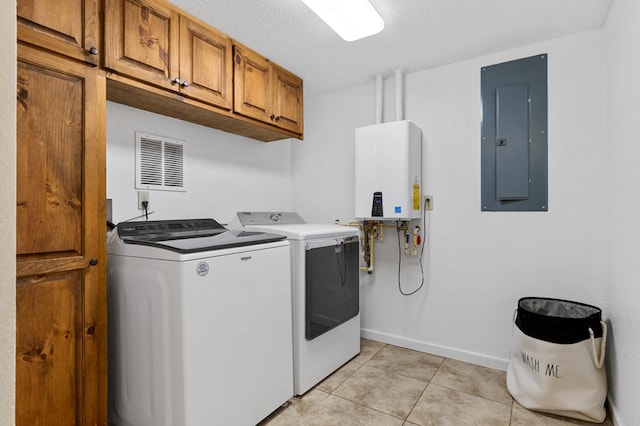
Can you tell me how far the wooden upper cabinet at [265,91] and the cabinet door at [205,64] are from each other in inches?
3.2

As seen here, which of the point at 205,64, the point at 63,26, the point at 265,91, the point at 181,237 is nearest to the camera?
the point at 63,26

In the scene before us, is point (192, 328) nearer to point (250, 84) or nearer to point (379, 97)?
point (250, 84)

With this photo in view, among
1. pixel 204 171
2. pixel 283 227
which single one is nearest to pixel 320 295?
pixel 283 227

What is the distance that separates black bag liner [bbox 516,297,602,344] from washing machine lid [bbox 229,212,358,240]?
48.7 inches

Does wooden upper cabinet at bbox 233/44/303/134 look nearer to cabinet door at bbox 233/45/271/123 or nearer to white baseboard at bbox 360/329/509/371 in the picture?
cabinet door at bbox 233/45/271/123

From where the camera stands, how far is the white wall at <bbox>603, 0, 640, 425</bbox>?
151 cm

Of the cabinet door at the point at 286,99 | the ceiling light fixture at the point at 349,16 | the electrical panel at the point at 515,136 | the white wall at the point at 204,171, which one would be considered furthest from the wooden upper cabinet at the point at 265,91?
the electrical panel at the point at 515,136

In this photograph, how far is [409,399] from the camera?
6.91 feet

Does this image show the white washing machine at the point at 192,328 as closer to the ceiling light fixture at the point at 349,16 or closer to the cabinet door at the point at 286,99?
the cabinet door at the point at 286,99

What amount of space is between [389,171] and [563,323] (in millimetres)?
1430

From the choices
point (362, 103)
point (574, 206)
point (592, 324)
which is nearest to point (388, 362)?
point (592, 324)

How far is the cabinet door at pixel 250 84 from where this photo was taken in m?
2.31

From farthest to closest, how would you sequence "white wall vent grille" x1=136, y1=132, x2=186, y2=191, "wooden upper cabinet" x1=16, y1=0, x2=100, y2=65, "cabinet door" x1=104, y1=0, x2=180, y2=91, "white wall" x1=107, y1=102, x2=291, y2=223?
"white wall vent grille" x1=136, y1=132, x2=186, y2=191
"white wall" x1=107, y1=102, x2=291, y2=223
"cabinet door" x1=104, y1=0, x2=180, y2=91
"wooden upper cabinet" x1=16, y1=0, x2=100, y2=65

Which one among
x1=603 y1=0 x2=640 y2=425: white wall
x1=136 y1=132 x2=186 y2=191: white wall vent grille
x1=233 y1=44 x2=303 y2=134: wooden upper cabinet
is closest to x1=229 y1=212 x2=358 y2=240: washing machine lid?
x1=136 y1=132 x2=186 y2=191: white wall vent grille
